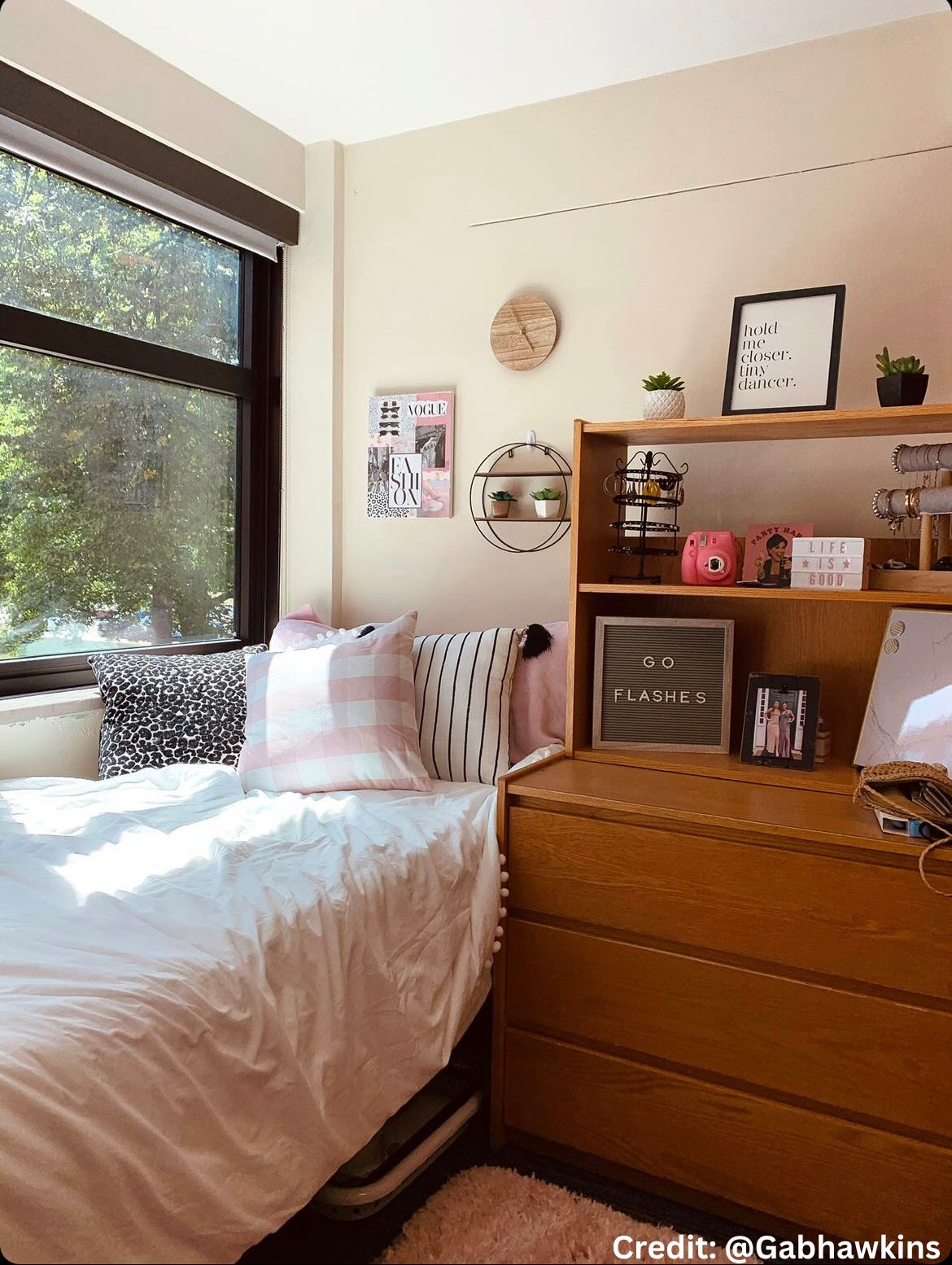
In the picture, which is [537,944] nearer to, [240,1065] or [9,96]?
[240,1065]

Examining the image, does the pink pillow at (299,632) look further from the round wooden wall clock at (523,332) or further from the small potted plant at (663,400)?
the small potted plant at (663,400)

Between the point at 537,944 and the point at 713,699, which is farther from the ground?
the point at 713,699

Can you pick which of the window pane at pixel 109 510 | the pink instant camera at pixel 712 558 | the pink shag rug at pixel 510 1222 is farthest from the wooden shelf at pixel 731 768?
the window pane at pixel 109 510

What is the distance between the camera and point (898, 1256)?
1.60m

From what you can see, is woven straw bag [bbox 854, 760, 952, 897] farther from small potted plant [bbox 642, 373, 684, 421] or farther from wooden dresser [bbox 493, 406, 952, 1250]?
small potted plant [bbox 642, 373, 684, 421]

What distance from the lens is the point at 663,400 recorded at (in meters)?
2.16

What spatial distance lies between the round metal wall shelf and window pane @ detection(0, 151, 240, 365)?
2.97ft

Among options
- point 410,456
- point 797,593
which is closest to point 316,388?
point 410,456

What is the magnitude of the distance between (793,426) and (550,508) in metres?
0.75

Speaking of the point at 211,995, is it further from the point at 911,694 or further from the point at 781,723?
the point at 911,694

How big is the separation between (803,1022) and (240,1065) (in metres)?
0.95

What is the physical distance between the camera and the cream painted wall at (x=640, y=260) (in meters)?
2.21

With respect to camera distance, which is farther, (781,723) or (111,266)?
(111,266)

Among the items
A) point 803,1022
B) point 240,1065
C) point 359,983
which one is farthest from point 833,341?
point 240,1065
